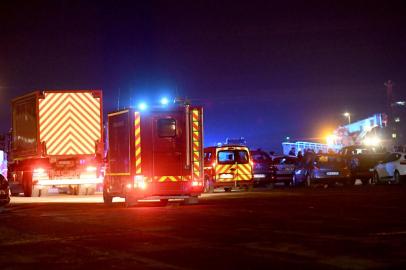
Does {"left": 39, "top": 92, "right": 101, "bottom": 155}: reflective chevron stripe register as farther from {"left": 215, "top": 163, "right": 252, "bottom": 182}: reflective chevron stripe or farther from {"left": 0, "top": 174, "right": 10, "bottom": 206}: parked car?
{"left": 0, "top": 174, "right": 10, "bottom": 206}: parked car

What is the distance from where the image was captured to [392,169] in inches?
1247

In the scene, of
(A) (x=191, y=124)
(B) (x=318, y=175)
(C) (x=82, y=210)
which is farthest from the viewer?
(B) (x=318, y=175)

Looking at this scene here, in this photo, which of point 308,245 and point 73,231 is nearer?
point 308,245

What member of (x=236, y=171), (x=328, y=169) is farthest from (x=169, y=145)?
(x=328, y=169)

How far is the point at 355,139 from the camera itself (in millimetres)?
83562

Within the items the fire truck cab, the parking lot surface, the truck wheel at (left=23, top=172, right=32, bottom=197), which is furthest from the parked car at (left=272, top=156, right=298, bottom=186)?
the parking lot surface

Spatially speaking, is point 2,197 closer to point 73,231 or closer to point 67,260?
point 73,231

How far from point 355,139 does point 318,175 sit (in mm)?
53800

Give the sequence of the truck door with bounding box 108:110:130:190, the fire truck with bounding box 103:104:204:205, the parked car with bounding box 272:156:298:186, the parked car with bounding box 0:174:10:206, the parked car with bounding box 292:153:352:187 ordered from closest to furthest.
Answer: the parked car with bounding box 0:174:10:206 → the fire truck with bounding box 103:104:204:205 → the truck door with bounding box 108:110:130:190 → the parked car with bounding box 292:153:352:187 → the parked car with bounding box 272:156:298:186

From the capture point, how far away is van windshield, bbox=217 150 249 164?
29484mm

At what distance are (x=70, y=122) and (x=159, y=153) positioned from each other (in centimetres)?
690

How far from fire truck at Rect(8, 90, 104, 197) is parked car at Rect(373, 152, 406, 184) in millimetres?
13057

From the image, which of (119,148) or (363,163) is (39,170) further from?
(363,163)

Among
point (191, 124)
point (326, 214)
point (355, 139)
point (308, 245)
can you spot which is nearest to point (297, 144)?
point (355, 139)
